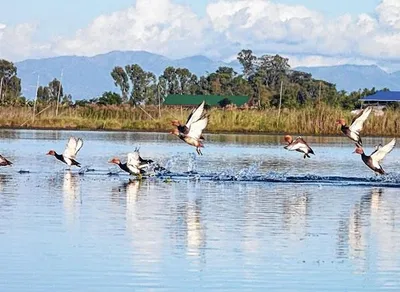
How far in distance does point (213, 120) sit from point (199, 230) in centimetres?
4751

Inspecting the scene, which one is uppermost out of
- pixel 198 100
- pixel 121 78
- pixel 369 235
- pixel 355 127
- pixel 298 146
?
pixel 121 78

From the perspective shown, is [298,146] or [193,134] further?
[298,146]

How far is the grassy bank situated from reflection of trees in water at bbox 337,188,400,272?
3653cm

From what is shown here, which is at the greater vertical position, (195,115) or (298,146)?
(195,115)

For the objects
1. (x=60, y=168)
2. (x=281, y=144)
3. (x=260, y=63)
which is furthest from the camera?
(x=260, y=63)

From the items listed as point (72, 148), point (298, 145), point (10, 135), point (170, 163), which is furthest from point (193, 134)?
point (10, 135)

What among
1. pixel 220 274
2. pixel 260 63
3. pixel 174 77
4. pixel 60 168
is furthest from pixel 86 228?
pixel 260 63

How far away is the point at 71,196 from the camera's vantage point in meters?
23.1

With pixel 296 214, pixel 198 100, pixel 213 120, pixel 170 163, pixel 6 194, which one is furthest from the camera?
pixel 198 100

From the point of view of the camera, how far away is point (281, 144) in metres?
52.9

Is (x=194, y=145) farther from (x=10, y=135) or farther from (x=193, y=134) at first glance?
(x=10, y=135)

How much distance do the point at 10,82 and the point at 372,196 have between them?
12075 cm

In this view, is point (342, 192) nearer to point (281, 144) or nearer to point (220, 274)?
point (220, 274)

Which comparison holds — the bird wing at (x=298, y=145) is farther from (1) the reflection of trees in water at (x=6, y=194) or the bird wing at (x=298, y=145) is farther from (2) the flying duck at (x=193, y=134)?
(1) the reflection of trees in water at (x=6, y=194)
